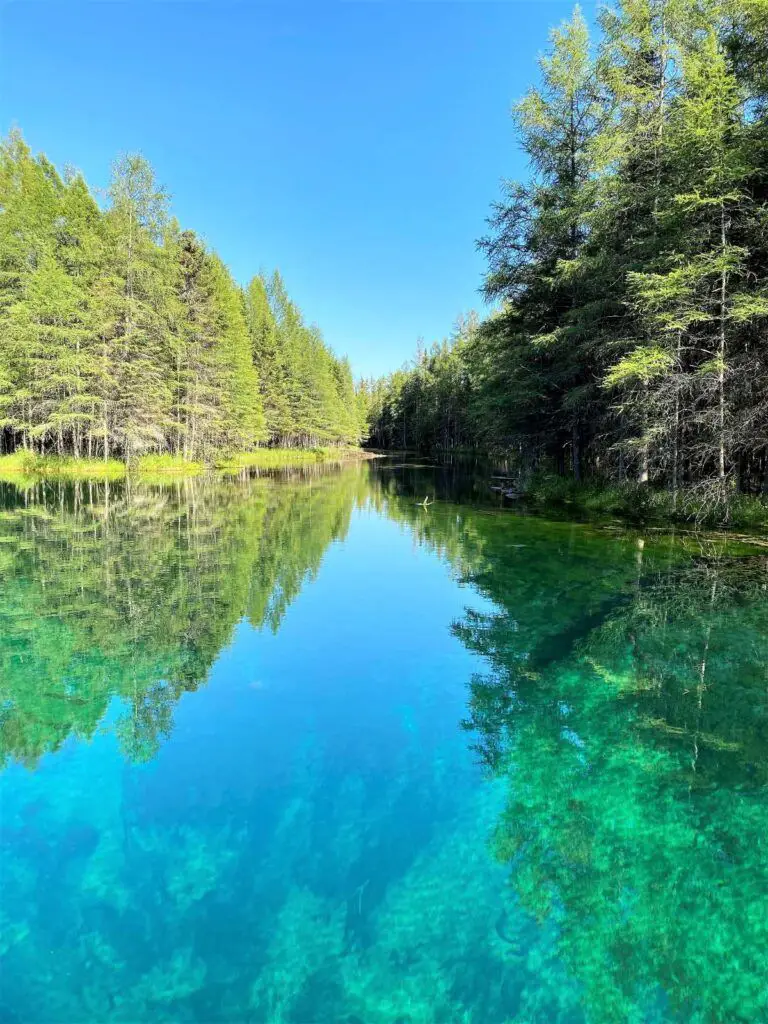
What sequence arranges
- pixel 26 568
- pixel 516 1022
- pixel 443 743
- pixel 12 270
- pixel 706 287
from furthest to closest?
1. pixel 12 270
2. pixel 706 287
3. pixel 26 568
4. pixel 443 743
5. pixel 516 1022

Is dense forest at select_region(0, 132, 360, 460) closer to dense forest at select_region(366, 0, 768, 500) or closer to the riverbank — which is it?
the riverbank

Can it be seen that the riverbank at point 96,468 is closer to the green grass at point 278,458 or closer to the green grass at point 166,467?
the green grass at point 166,467

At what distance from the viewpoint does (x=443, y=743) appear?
5391mm

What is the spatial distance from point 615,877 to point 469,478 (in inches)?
1401

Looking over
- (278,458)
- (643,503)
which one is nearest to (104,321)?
(278,458)

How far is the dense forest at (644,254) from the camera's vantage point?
13727mm

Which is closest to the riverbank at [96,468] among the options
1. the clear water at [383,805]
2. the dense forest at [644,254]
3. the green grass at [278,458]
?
the green grass at [278,458]

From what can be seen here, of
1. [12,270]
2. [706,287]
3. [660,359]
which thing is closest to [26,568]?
[660,359]

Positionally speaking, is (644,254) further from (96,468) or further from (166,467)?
(166,467)

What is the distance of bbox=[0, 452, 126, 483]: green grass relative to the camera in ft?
98.3

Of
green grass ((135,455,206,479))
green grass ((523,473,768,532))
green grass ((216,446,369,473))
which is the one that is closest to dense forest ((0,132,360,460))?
green grass ((135,455,206,479))

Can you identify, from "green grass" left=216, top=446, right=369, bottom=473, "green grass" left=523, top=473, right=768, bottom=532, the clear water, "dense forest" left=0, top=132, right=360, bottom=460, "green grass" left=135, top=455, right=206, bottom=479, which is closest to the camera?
the clear water

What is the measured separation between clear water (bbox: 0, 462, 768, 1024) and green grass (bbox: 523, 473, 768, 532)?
554cm

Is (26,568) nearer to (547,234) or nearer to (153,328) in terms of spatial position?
(547,234)
